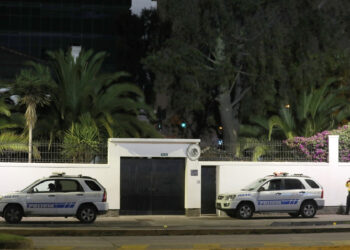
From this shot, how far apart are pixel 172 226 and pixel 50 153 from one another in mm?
7321

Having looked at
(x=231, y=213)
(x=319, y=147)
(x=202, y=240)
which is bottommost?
(x=202, y=240)

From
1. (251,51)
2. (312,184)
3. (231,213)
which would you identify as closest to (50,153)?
(231,213)

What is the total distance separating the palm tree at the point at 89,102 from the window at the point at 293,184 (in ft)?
24.7

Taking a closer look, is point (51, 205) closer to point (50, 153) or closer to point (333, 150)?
point (50, 153)

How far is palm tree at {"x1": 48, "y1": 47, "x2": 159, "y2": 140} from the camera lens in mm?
34938

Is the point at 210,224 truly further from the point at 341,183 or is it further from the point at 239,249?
the point at 239,249

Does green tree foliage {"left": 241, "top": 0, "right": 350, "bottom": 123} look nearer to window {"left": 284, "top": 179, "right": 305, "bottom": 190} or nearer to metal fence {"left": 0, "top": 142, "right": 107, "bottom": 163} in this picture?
window {"left": 284, "top": 179, "right": 305, "bottom": 190}

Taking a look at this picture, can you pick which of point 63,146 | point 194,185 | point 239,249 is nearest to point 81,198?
point 63,146

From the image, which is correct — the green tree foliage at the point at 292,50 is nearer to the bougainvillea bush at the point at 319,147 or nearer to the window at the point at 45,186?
the bougainvillea bush at the point at 319,147

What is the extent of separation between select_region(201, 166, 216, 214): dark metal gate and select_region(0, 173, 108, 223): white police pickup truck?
6.12m

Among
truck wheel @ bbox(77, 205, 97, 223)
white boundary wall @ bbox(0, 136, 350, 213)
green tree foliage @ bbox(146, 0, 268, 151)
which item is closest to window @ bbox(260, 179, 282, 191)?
white boundary wall @ bbox(0, 136, 350, 213)

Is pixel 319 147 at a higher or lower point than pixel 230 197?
higher

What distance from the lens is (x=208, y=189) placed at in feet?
107

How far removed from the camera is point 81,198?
27.5m
